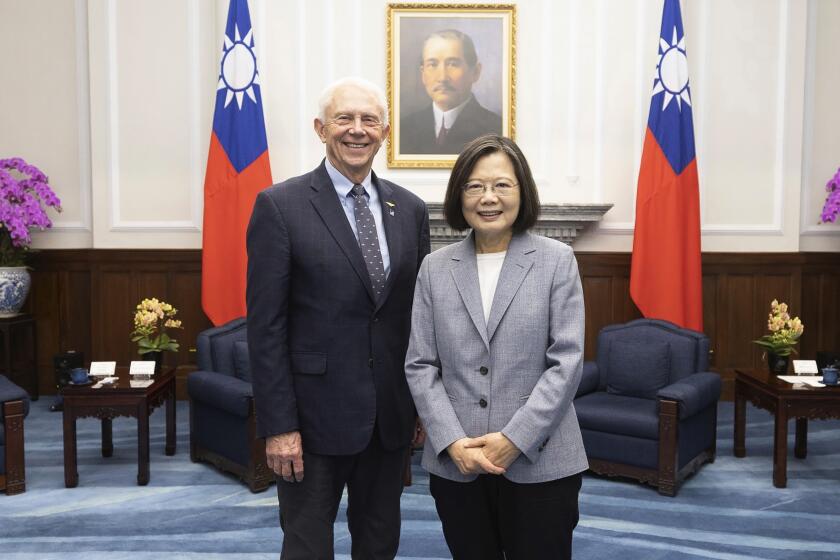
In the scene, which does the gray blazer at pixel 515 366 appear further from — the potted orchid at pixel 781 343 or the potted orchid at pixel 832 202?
the potted orchid at pixel 832 202

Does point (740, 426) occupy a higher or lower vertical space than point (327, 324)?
lower

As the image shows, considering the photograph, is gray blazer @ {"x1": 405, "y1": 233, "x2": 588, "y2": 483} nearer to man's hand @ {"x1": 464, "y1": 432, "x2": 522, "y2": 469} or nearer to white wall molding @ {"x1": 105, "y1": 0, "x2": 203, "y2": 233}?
→ man's hand @ {"x1": 464, "y1": 432, "x2": 522, "y2": 469}

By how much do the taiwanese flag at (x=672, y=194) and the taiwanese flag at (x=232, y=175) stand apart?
2.89m

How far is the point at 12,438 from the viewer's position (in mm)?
3537

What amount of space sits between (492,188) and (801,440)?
344cm

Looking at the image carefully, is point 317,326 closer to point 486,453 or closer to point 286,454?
point 286,454

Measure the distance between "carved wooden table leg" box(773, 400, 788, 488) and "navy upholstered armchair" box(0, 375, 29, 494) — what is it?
3.86 m

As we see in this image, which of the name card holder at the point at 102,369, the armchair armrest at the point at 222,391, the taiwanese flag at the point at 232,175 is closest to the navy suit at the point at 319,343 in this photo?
the armchair armrest at the point at 222,391

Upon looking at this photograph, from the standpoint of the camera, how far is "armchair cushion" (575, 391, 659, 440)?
365 cm

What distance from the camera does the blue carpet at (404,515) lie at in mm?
2957

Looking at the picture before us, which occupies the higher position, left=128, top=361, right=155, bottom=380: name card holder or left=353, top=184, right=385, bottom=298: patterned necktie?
left=353, top=184, right=385, bottom=298: patterned necktie

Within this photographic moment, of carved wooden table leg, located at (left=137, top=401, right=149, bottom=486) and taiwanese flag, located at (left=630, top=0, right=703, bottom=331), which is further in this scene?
taiwanese flag, located at (left=630, top=0, right=703, bottom=331)

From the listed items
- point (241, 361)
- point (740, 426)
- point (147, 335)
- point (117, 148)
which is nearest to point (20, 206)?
point (117, 148)

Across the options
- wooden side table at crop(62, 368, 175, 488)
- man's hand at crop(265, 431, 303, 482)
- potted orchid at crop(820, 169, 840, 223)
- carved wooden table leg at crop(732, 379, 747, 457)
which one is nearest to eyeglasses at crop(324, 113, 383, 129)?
man's hand at crop(265, 431, 303, 482)
